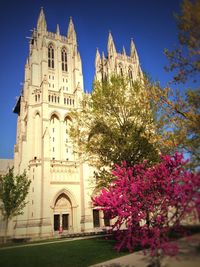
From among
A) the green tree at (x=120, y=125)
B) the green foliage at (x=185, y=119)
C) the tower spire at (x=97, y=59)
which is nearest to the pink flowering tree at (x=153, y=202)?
the green foliage at (x=185, y=119)

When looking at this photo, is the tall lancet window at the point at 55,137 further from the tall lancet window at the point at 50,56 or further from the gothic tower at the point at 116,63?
the gothic tower at the point at 116,63

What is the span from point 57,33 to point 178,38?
1478 inches

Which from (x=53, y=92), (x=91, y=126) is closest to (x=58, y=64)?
(x=53, y=92)

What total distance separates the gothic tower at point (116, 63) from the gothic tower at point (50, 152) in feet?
28.1

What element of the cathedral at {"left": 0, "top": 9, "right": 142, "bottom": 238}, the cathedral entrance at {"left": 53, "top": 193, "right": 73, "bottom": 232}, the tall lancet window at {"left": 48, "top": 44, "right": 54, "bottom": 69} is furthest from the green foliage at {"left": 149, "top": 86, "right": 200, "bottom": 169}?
the tall lancet window at {"left": 48, "top": 44, "right": 54, "bottom": 69}

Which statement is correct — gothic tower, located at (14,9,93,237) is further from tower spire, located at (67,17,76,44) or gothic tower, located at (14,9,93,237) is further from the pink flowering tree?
the pink flowering tree

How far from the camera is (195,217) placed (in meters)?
5.36

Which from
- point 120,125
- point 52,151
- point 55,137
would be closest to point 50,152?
point 52,151

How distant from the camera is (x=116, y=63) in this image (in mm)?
45250

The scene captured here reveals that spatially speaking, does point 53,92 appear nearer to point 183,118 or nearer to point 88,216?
point 88,216

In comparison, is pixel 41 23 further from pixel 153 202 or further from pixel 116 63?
pixel 153 202

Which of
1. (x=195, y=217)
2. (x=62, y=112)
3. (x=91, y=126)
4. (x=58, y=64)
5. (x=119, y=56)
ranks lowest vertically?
(x=195, y=217)

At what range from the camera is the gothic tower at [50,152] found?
27.5 meters

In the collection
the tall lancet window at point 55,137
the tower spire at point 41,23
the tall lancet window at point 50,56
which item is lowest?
the tall lancet window at point 55,137
